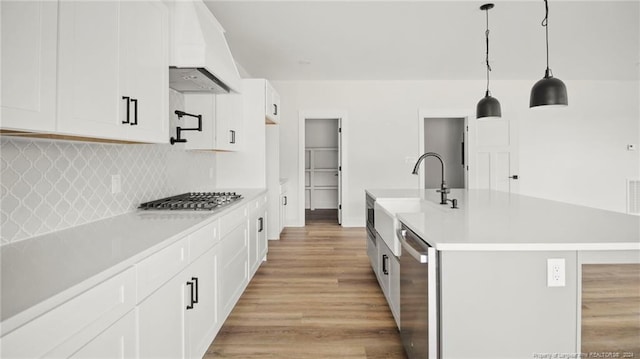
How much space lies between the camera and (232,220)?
2.50 meters

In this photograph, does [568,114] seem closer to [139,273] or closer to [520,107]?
[520,107]

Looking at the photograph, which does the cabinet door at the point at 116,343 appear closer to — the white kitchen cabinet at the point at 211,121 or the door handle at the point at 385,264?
the door handle at the point at 385,264

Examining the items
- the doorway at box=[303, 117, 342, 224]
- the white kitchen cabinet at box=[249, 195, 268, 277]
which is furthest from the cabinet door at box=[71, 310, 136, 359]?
the doorway at box=[303, 117, 342, 224]

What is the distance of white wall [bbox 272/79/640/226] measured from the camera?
237 inches

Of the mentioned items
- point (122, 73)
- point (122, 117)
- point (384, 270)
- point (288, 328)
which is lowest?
point (288, 328)

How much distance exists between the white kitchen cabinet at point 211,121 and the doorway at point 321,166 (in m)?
4.63

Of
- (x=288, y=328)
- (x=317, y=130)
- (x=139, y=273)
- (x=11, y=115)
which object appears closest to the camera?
(x=11, y=115)

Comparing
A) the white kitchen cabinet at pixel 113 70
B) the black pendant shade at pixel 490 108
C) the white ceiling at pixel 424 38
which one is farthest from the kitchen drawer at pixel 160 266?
the black pendant shade at pixel 490 108

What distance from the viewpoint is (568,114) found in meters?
6.16

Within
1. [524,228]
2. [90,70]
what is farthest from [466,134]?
[90,70]

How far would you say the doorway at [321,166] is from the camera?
8258mm

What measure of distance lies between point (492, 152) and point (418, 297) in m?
5.08

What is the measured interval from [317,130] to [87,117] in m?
7.07

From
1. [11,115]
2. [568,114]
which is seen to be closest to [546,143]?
[568,114]
